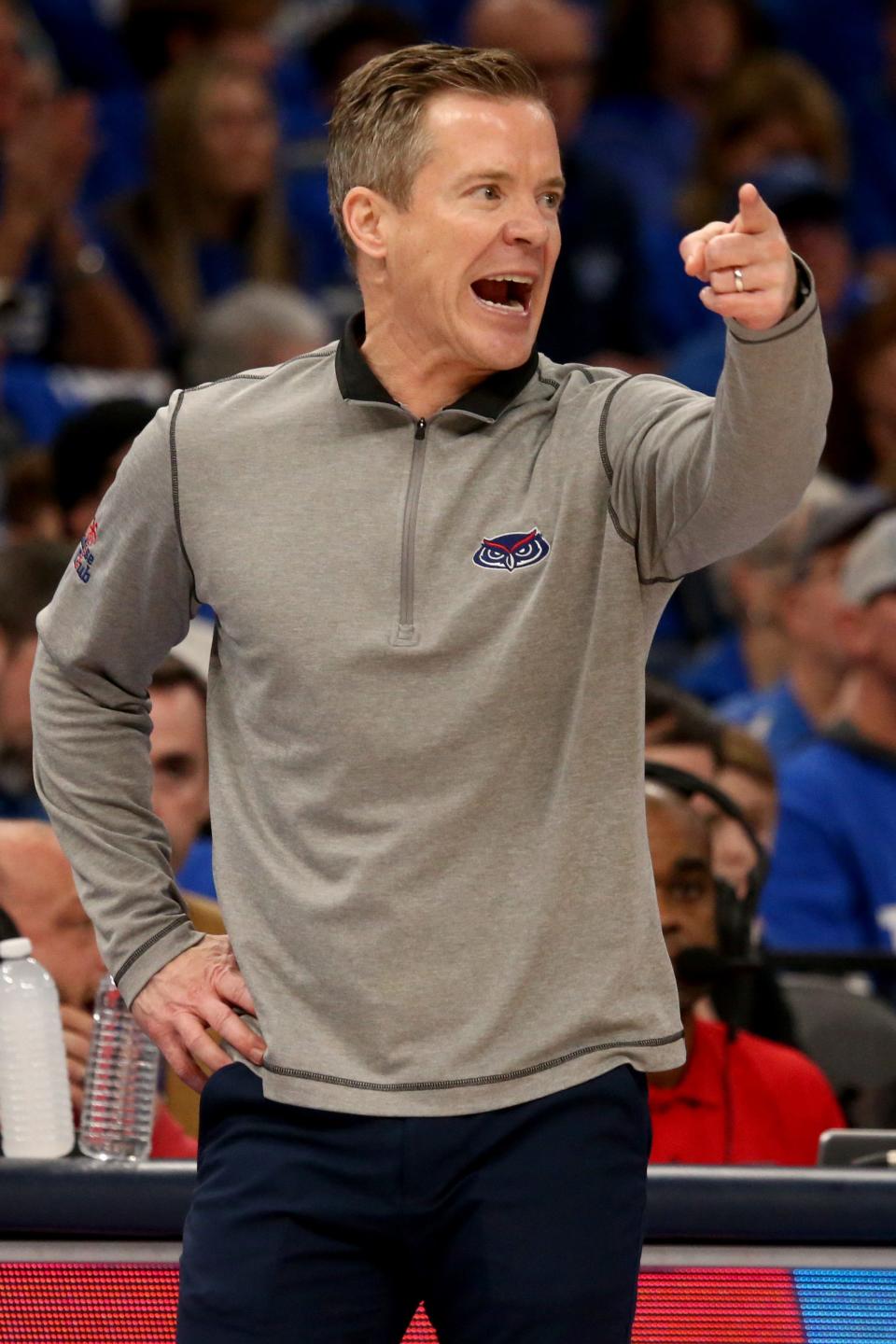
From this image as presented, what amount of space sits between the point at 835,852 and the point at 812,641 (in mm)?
921

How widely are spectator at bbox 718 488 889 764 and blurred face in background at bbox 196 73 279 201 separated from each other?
2.10 m

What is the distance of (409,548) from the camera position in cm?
179

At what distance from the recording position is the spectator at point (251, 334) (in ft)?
18.0

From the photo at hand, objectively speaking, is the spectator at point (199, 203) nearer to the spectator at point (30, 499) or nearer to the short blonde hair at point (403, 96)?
the spectator at point (30, 499)

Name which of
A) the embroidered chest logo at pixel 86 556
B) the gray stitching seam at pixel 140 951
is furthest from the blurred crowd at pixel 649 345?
the embroidered chest logo at pixel 86 556

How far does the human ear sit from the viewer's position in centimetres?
190

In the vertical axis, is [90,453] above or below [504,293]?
below

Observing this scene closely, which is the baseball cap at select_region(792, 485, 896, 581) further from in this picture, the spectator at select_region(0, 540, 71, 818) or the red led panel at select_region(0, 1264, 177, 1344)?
the red led panel at select_region(0, 1264, 177, 1344)

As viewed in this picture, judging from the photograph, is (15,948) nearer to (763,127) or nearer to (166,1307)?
(166,1307)

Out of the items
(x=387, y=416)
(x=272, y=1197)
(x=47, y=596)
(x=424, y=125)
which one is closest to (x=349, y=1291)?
(x=272, y=1197)

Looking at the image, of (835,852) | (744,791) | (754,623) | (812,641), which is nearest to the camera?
(744,791)

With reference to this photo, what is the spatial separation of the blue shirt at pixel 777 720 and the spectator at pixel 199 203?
2.07 metres

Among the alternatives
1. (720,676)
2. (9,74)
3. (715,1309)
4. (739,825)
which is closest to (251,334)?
(9,74)

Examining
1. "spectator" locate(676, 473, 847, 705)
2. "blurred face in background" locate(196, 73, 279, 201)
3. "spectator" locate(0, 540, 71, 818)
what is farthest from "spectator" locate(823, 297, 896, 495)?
"spectator" locate(0, 540, 71, 818)
